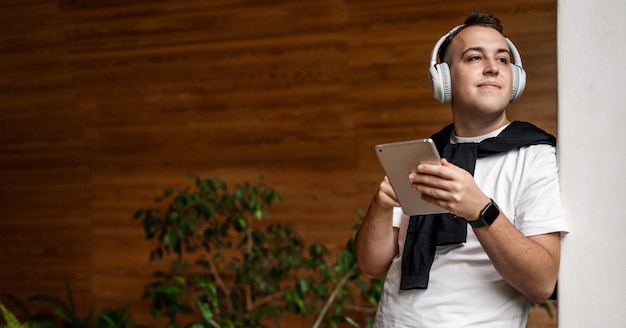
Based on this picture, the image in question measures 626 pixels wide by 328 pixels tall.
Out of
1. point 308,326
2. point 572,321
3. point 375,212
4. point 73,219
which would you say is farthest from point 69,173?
point 572,321

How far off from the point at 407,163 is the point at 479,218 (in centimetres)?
15

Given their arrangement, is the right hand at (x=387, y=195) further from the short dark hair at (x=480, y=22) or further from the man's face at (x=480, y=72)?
the short dark hair at (x=480, y=22)

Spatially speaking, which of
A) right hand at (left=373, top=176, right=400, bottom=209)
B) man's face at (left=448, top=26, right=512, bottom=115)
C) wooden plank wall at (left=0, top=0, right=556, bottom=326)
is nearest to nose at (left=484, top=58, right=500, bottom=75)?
man's face at (left=448, top=26, right=512, bottom=115)

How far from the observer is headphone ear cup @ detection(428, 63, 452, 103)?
157 centimetres

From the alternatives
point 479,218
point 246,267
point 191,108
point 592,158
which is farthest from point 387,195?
point 191,108

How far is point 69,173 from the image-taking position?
5172 millimetres

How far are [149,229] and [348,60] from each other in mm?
1654

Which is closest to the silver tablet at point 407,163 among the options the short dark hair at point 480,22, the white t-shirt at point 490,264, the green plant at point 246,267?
the white t-shirt at point 490,264

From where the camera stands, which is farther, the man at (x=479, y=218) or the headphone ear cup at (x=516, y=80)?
the headphone ear cup at (x=516, y=80)

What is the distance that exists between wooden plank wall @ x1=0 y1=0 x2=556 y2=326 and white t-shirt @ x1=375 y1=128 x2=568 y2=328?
2.64m

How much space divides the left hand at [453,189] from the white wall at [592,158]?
0.20 meters

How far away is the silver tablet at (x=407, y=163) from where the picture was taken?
51.1 inches

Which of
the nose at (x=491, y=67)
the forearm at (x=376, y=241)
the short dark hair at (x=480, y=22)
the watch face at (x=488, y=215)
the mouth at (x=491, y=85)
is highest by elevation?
the short dark hair at (x=480, y=22)

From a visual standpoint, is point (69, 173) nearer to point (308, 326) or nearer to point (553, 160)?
point (308, 326)
